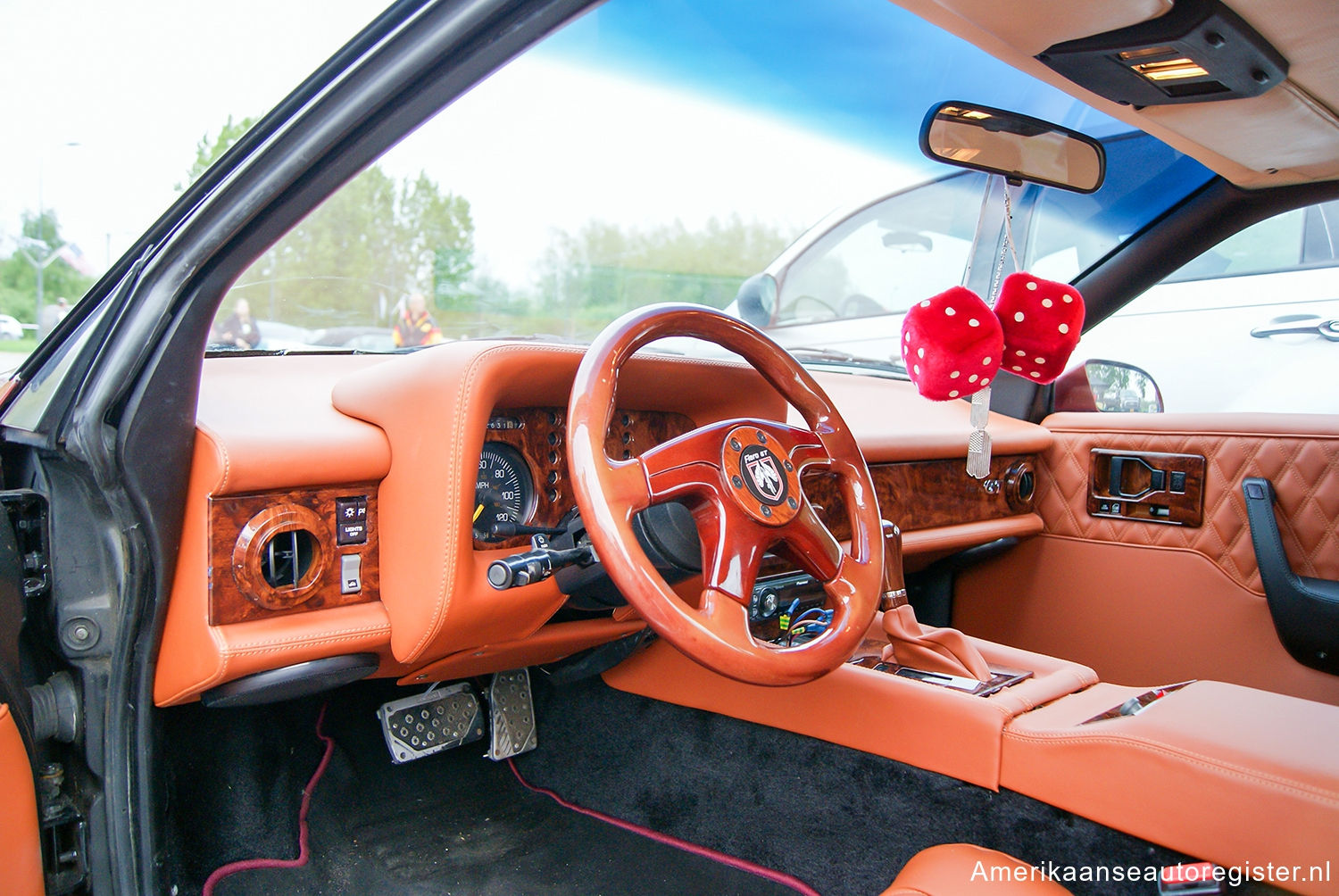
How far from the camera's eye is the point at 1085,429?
9.27ft

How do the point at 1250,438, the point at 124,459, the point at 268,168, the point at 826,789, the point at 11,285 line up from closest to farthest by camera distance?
1. the point at 268,168
2. the point at 124,459
3. the point at 11,285
4. the point at 826,789
5. the point at 1250,438

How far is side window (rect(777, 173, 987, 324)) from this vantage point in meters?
3.06

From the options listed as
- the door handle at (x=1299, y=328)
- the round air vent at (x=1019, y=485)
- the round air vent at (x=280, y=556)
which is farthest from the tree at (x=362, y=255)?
the door handle at (x=1299, y=328)

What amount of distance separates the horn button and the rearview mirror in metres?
0.91

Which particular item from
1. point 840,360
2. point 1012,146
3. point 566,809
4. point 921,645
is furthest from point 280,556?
point 840,360

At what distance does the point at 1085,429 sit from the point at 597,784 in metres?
1.79

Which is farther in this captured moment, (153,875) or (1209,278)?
(1209,278)

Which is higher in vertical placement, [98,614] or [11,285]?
[11,285]

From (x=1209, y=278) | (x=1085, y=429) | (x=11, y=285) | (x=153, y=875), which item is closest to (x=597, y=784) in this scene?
(x=153, y=875)

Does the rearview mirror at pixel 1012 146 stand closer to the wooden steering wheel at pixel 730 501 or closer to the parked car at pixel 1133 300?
the parked car at pixel 1133 300

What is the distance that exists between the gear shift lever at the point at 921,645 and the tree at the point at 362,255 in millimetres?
1197

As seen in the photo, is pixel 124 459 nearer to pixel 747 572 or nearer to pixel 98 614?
pixel 98 614

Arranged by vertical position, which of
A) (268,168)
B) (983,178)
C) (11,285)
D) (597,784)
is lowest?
(597,784)

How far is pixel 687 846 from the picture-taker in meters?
2.00
